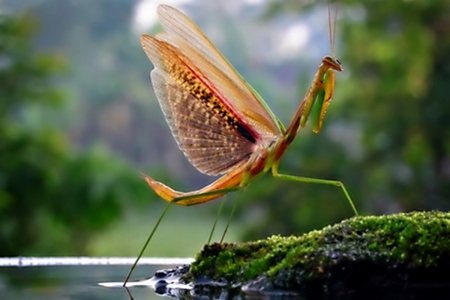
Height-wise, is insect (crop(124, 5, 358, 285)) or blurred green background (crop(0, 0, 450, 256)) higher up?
insect (crop(124, 5, 358, 285))

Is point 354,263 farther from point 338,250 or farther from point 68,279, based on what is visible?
point 68,279

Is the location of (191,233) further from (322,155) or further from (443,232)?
(443,232)

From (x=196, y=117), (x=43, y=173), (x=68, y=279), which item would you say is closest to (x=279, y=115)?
(x=43, y=173)

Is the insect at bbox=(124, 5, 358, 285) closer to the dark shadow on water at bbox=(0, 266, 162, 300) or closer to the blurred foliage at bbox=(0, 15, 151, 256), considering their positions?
the dark shadow on water at bbox=(0, 266, 162, 300)

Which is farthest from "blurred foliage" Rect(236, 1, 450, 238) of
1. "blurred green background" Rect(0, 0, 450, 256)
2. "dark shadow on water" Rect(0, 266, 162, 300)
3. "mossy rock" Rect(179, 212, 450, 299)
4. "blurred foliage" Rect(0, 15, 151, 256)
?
"mossy rock" Rect(179, 212, 450, 299)

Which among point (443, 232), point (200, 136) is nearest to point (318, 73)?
point (200, 136)

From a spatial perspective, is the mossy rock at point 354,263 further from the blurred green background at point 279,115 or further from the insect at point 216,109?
the blurred green background at point 279,115

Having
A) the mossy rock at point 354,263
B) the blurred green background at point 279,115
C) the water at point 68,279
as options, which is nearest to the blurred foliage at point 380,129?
the blurred green background at point 279,115
